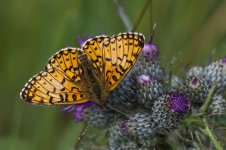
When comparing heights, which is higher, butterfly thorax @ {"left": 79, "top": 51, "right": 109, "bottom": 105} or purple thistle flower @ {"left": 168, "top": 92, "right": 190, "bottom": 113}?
butterfly thorax @ {"left": 79, "top": 51, "right": 109, "bottom": 105}

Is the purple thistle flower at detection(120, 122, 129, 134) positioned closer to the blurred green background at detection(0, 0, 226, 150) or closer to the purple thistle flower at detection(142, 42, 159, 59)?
the purple thistle flower at detection(142, 42, 159, 59)

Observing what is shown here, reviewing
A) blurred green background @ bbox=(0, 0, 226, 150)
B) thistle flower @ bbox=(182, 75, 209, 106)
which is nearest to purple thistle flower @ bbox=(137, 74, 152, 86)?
thistle flower @ bbox=(182, 75, 209, 106)

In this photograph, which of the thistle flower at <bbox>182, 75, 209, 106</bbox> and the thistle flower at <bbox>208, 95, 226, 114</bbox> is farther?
the thistle flower at <bbox>182, 75, 209, 106</bbox>

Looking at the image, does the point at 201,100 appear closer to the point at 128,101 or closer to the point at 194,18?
the point at 128,101

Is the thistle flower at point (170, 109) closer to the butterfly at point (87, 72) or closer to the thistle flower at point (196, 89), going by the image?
the thistle flower at point (196, 89)

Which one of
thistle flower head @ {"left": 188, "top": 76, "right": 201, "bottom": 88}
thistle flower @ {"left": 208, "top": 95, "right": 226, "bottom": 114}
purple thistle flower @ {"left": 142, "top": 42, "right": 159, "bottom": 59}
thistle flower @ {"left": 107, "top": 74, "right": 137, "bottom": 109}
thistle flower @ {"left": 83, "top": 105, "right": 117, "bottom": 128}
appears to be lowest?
thistle flower @ {"left": 83, "top": 105, "right": 117, "bottom": 128}

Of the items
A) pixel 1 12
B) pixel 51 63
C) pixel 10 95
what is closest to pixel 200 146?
pixel 51 63

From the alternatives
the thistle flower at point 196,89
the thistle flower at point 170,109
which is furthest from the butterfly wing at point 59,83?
the thistle flower at point 196,89

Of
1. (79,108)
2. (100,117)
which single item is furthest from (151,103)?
(79,108)
